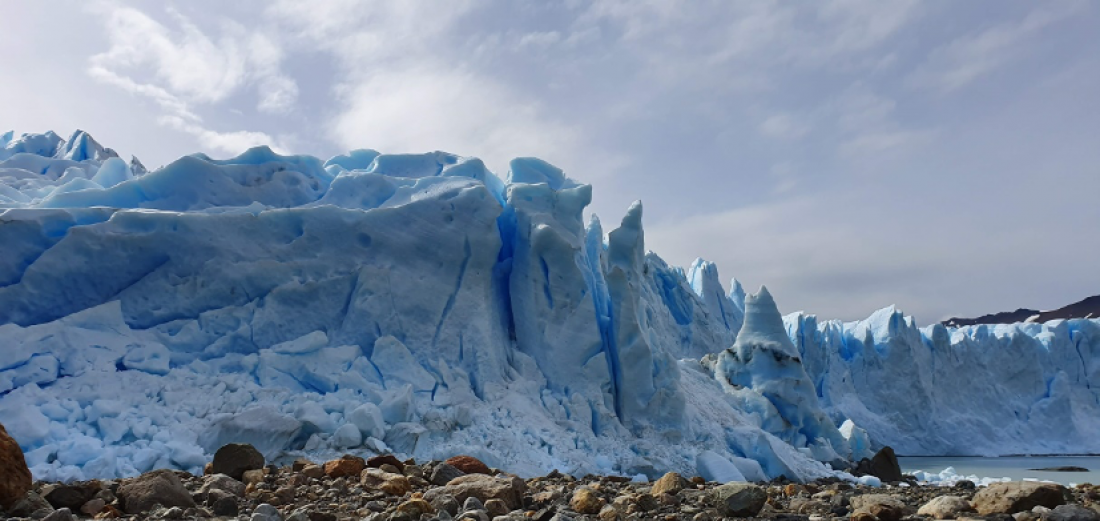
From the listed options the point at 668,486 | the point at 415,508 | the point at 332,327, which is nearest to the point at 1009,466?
the point at 332,327

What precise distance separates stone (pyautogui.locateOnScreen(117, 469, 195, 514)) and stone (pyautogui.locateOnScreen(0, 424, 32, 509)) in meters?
0.47

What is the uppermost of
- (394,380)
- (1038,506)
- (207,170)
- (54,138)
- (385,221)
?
(54,138)

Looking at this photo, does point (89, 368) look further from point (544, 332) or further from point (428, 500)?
point (428, 500)

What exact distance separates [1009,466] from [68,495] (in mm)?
21452

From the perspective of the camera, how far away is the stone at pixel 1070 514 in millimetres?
3279

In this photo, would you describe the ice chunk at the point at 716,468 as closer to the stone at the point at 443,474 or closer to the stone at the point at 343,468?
the stone at the point at 443,474

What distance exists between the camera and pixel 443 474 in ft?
16.1

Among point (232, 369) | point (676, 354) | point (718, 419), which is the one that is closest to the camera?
point (232, 369)

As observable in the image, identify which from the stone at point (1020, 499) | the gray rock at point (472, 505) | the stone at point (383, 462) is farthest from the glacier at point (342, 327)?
the stone at point (1020, 499)

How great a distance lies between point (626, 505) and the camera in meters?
3.98

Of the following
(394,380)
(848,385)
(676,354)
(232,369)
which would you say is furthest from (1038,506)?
(848,385)

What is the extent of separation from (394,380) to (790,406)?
8772 millimetres

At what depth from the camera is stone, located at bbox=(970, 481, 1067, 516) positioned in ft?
12.1

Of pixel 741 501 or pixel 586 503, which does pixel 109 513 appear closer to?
pixel 586 503
